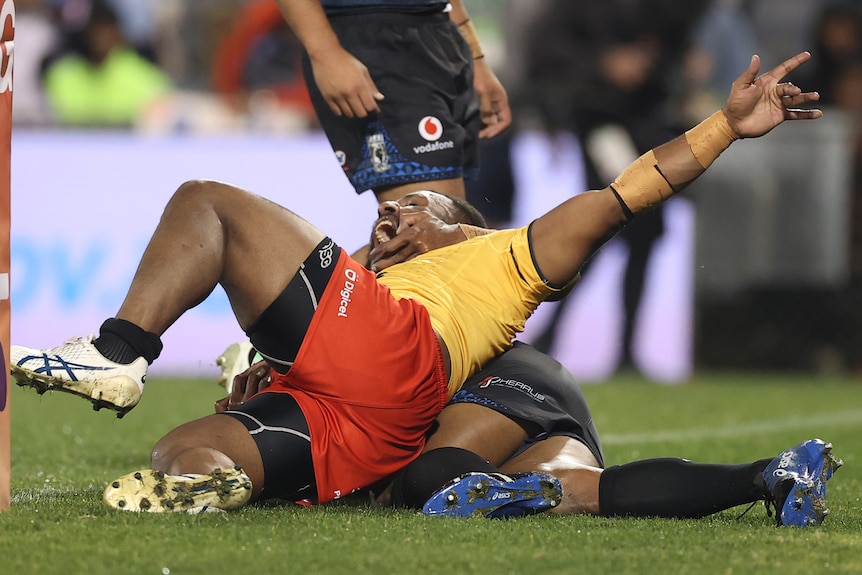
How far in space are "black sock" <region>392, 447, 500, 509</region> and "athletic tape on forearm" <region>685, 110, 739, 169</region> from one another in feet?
3.03

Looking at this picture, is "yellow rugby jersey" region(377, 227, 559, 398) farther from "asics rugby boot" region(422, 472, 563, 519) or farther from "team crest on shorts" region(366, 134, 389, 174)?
"team crest on shorts" region(366, 134, 389, 174)

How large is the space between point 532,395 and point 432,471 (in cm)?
46

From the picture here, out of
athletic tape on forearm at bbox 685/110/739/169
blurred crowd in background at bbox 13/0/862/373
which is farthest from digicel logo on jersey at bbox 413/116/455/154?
blurred crowd in background at bbox 13/0/862/373

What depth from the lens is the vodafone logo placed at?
413 centimetres

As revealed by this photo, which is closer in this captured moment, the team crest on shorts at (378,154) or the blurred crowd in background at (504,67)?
the team crest on shorts at (378,154)

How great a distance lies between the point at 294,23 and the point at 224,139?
153 inches

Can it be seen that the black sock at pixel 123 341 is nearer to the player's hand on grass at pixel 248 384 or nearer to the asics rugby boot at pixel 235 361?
the player's hand on grass at pixel 248 384

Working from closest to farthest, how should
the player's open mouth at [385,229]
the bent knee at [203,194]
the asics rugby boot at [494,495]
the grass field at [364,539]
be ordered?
the grass field at [364,539], the asics rugby boot at [494,495], the bent knee at [203,194], the player's open mouth at [385,229]

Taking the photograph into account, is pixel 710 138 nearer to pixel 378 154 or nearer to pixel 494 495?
pixel 494 495

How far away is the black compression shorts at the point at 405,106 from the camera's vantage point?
4.12 m

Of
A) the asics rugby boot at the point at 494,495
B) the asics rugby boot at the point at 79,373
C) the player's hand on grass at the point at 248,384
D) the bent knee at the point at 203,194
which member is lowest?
the asics rugby boot at the point at 494,495

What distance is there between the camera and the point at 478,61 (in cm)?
476

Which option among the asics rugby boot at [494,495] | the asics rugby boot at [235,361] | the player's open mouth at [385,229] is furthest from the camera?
the asics rugby boot at [235,361]

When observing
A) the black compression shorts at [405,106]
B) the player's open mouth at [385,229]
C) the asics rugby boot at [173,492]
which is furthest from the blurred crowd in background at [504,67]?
the asics rugby boot at [173,492]
